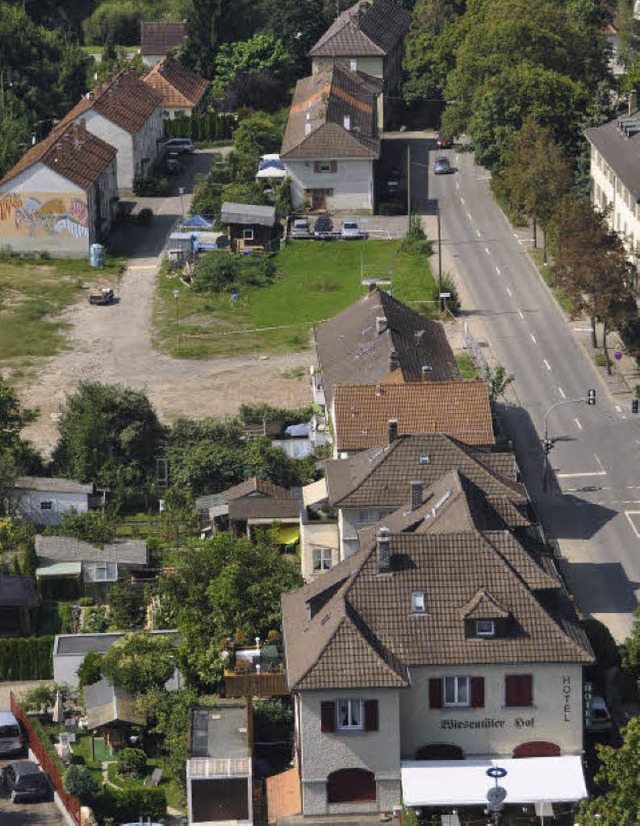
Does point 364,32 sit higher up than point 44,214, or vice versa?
point 364,32

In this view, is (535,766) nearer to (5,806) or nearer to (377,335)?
(5,806)

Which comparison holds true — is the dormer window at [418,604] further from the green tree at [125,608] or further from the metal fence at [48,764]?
the green tree at [125,608]

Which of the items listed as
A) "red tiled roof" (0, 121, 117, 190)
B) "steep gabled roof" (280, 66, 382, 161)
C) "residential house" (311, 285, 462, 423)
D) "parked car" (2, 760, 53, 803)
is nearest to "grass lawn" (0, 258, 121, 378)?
"red tiled roof" (0, 121, 117, 190)

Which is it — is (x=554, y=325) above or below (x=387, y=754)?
below

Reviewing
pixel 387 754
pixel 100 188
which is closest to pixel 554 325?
pixel 100 188

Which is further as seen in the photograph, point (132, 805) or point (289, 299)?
point (289, 299)

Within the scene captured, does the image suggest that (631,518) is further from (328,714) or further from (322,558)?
(328,714)

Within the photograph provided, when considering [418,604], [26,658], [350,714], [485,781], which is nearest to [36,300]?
[26,658]
